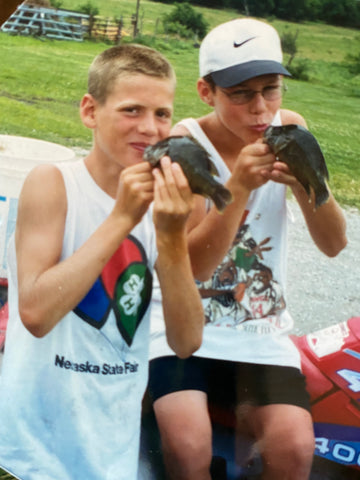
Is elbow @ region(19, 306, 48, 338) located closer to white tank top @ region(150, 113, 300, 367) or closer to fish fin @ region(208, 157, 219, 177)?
white tank top @ region(150, 113, 300, 367)

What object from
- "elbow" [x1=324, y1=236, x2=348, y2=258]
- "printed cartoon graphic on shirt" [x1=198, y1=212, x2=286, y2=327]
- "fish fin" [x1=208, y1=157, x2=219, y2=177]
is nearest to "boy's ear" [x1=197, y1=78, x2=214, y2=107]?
"fish fin" [x1=208, y1=157, x2=219, y2=177]

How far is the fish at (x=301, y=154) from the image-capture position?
1.28 meters

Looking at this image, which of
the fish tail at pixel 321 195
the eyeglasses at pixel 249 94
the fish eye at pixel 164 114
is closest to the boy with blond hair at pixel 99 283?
the fish eye at pixel 164 114

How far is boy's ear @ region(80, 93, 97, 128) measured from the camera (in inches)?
54.4

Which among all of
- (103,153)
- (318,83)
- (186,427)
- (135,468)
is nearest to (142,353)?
(186,427)

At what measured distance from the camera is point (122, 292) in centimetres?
143

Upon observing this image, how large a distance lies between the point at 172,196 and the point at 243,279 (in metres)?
0.21

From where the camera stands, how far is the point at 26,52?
1550 millimetres

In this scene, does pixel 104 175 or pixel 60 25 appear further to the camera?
pixel 60 25

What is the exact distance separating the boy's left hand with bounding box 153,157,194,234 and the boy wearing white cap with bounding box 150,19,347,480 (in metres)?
0.03

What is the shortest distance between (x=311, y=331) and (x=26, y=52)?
0.79 meters

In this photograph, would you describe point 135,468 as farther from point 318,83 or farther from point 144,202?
point 318,83

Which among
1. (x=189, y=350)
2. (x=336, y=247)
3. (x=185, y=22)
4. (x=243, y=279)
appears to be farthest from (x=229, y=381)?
(x=185, y=22)

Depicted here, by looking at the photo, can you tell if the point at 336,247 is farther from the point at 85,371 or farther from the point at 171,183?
the point at 85,371
